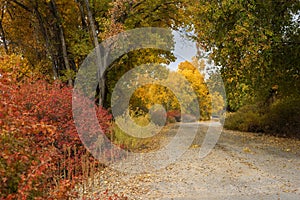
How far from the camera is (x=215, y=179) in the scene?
637 centimetres

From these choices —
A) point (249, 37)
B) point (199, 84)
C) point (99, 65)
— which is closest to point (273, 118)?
point (249, 37)

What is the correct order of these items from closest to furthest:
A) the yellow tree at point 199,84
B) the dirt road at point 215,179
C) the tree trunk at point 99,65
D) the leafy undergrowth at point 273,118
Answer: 1. the dirt road at point 215,179
2. the tree trunk at point 99,65
3. the leafy undergrowth at point 273,118
4. the yellow tree at point 199,84

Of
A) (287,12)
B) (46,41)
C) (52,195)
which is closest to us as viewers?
(52,195)

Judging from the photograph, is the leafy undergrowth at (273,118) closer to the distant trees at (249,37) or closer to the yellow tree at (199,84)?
the distant trees at (249,37)

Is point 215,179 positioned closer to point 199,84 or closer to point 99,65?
point 99,65

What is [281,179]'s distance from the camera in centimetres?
627

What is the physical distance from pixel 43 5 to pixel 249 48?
32.5 feet

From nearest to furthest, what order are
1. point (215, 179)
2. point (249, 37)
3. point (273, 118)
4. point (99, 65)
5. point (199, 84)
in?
point (215, 179), point (249, 37), point (99, 65), point (273, 118), point (199, 84)

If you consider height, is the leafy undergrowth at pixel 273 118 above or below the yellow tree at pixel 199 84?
below

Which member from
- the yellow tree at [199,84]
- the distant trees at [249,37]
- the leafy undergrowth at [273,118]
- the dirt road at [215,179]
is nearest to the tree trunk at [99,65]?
the distant trees at [249,37]

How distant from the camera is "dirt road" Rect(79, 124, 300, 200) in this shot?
5414 mm

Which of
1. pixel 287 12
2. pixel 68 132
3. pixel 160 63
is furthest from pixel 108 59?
pixel 287 12

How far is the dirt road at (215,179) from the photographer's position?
5.41 metres

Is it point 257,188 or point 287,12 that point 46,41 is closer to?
point 287,12
